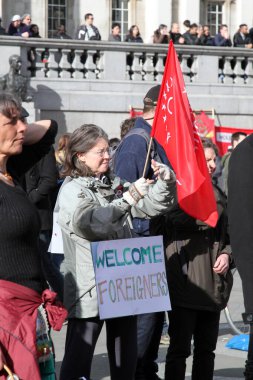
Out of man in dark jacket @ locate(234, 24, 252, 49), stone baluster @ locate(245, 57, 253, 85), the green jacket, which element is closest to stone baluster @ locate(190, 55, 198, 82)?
stone baluster @ locate(245, 57, 253, 85)

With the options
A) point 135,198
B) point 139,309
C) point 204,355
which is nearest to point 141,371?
point 204,355

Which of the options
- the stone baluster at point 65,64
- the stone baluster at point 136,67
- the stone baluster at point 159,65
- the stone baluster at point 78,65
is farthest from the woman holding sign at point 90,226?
the stone baluster at point 159,65

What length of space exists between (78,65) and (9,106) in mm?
19061

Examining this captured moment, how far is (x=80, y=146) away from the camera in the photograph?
6.37 meters

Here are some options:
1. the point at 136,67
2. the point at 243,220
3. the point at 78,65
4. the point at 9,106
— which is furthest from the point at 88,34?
the point at 9,106

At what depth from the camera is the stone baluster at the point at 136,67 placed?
81.6 feet

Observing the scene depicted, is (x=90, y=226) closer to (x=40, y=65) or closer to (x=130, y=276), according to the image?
(x=130, y=276)

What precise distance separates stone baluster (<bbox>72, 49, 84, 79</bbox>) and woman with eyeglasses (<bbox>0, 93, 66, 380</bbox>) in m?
18.9

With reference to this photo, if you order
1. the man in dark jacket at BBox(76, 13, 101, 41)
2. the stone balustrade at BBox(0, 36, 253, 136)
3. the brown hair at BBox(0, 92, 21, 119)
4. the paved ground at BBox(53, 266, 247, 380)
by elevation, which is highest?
the brown hair at BBox(0, 92, 21, 119)

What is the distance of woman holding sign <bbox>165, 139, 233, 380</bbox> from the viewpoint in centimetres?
690

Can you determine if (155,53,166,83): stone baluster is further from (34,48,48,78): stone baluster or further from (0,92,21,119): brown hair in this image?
(0,92,21,119): brown hair

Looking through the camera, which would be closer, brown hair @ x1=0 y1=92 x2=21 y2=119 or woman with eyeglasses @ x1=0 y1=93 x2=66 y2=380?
woman with eyeglasses @ x1=0 y1=93 x2=66 y2=380

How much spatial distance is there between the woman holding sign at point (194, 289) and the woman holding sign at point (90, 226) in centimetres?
60

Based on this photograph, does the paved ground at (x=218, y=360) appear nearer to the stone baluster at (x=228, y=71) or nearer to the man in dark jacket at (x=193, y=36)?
the stone baluster at (x=228, y=71)
